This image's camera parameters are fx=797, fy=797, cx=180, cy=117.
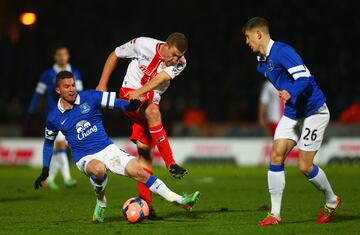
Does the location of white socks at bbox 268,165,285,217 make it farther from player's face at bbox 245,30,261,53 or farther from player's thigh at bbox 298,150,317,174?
player's face at bbox 245,30,261,53

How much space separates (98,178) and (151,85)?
4.37 feet

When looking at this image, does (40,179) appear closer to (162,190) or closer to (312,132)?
(162,190)

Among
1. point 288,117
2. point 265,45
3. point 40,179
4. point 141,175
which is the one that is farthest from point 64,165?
point 265,45

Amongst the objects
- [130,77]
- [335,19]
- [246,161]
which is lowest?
[246,161]

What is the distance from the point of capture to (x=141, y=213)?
9.38 m

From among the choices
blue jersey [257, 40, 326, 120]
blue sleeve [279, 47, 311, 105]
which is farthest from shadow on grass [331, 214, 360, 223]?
blue sleeve [279, 47, 311, 105]

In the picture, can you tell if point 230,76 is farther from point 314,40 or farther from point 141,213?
point 141,213

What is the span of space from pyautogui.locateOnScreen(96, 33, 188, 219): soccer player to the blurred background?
11.3 m

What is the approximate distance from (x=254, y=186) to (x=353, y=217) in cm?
528

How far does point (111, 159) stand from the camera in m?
9.32

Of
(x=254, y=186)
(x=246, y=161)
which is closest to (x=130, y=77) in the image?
(x=254, y=186)

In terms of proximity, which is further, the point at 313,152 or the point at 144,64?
the point at 144,64

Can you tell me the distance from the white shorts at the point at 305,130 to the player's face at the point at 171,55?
157 cm

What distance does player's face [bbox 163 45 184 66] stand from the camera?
985cm
